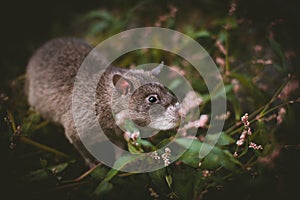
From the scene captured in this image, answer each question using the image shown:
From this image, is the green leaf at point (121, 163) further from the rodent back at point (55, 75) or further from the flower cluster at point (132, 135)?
the rodent back at point (55, 75)

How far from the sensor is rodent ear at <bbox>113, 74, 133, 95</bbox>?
2646 millimetres

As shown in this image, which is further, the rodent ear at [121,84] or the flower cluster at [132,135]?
the rodent ear at [121,84]

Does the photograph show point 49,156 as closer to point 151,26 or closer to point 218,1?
point 151,26

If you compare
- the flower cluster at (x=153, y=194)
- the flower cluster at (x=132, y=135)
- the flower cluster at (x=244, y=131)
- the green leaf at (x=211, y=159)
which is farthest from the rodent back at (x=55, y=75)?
the flower cluster at (x=244, y=131)

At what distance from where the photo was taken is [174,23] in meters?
4.05

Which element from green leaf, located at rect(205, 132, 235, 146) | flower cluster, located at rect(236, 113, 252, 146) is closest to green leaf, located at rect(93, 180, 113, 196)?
green leaf, located at rect(205, 132, 235, 146)

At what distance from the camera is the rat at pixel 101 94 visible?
8.68ft

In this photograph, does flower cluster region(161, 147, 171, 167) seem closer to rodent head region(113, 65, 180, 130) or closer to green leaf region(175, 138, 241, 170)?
green leaf region(175, 138, 241, 170)

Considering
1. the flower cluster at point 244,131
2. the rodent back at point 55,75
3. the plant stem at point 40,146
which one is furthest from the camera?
the rodent back at point 55,75

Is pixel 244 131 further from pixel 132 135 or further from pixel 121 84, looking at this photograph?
pixel 121 84

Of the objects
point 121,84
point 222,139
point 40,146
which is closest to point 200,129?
point 222,139

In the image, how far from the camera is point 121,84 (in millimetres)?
2670

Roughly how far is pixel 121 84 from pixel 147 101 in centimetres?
26

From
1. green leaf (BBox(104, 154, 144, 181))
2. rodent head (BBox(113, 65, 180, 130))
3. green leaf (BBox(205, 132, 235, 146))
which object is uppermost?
rodent head (BBox(113, 65, 180, 130))
